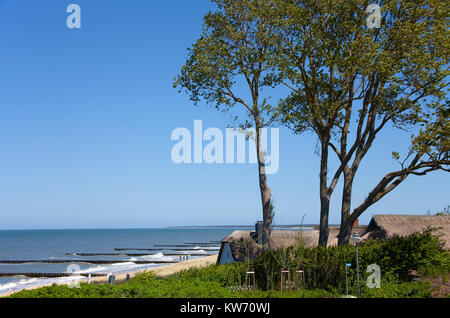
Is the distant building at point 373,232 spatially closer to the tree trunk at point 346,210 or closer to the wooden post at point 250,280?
the tree trunk at point 346,210

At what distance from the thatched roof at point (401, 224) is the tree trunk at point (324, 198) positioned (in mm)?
8221

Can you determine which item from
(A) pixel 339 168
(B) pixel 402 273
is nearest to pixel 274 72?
(A) pixel 339 168

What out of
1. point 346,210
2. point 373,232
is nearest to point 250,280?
point 346,210

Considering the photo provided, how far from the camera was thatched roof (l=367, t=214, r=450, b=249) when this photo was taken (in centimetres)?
2494

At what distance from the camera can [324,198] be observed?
18688mm

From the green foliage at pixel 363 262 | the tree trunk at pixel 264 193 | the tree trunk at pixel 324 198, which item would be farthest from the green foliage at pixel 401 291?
the tree trunk at pixel 264 193

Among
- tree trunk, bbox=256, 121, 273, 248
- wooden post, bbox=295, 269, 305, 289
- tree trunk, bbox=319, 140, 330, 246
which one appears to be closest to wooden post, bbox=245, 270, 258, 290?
wooden post, bbox=295, 269, 305, 289

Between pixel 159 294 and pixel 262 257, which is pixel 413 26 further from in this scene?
pixel 159 294

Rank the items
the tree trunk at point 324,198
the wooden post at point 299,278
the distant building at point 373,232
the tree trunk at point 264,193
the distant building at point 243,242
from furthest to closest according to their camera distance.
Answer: the distant building at point 243,242, the distant building at point 373,232, the tree trunk at point 264,193, the tree trunk at point 324,198, the wooden post at point 299,278

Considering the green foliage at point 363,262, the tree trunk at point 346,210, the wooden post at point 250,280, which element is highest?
the tree trunk at point 346,210

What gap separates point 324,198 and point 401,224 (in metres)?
9.69

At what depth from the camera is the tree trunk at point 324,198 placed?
18391mm

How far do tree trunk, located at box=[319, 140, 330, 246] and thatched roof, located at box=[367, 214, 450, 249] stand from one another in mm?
8221

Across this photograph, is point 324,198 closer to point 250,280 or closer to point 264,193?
point 264,193
